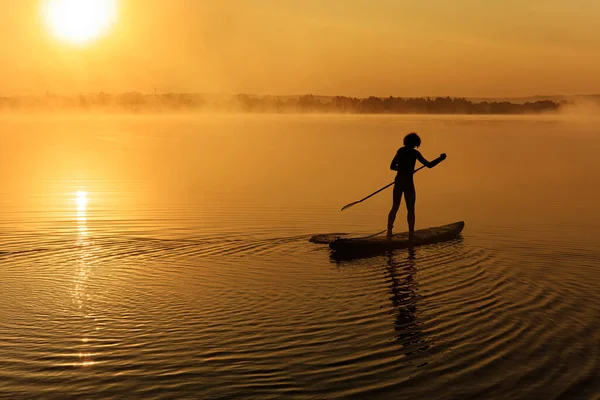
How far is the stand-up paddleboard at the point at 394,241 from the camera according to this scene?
52.5 feet

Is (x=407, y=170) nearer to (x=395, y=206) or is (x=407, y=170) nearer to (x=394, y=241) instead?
(x=395, y=206)

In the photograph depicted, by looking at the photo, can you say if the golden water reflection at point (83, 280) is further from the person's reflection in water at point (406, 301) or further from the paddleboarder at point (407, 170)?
the paddleboarder at point (407, 170)

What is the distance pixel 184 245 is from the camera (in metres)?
17.3

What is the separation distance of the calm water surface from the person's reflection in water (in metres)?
0.04

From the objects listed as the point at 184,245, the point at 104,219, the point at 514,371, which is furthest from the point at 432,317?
the point at 104,219

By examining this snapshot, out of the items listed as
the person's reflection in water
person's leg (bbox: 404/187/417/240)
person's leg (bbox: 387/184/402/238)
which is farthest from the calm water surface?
person's leg (bbox: 387/184/402/238)

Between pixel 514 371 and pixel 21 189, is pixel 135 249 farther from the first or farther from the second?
pixel 21 189

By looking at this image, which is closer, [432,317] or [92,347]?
[92,347]

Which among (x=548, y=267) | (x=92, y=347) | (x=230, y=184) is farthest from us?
(x=230, y=184)

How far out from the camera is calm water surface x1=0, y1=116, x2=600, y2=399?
28.8 feet

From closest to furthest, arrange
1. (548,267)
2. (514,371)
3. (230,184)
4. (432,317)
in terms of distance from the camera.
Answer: (514,371)
(432,317)
(548,267)
(230,184)

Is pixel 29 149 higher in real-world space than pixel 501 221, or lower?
higher

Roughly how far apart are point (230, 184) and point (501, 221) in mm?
13483

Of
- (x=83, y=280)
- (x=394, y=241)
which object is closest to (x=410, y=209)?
(x=394, y=241)
